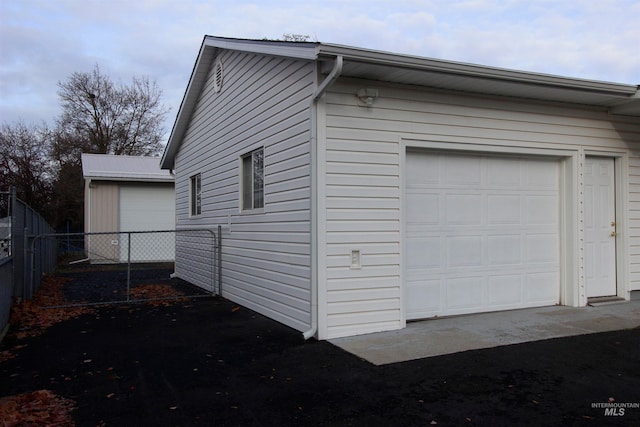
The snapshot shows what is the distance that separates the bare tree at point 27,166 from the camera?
28.5 meters

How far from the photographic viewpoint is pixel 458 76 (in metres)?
5.99

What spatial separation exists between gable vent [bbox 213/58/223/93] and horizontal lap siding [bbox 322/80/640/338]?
4766 millimetres

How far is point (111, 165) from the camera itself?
64.7 feet

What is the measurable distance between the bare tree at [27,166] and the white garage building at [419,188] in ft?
82.8

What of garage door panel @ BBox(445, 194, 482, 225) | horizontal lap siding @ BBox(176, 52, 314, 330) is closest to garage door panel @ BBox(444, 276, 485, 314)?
garage door panel @ BBox(445, 194, 482, 225)

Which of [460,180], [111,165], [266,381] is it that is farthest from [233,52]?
[111,165]

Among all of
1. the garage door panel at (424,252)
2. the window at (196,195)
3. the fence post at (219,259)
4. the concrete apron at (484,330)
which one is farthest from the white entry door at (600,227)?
the window at (196,195)

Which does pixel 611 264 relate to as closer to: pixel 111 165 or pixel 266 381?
pixel 266 381

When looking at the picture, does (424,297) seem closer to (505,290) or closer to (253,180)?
(505,290)

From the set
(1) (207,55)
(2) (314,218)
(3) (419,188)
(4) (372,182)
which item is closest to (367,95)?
(4) (372,182)

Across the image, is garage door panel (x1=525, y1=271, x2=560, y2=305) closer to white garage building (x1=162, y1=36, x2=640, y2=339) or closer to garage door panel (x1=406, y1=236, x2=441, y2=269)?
white garage building (x1=162, y1=36, x2=640, y2=339)

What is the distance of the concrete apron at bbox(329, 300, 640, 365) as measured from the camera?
5.30 metres

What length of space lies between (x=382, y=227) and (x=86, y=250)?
16361mm

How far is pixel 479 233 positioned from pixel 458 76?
230cm
